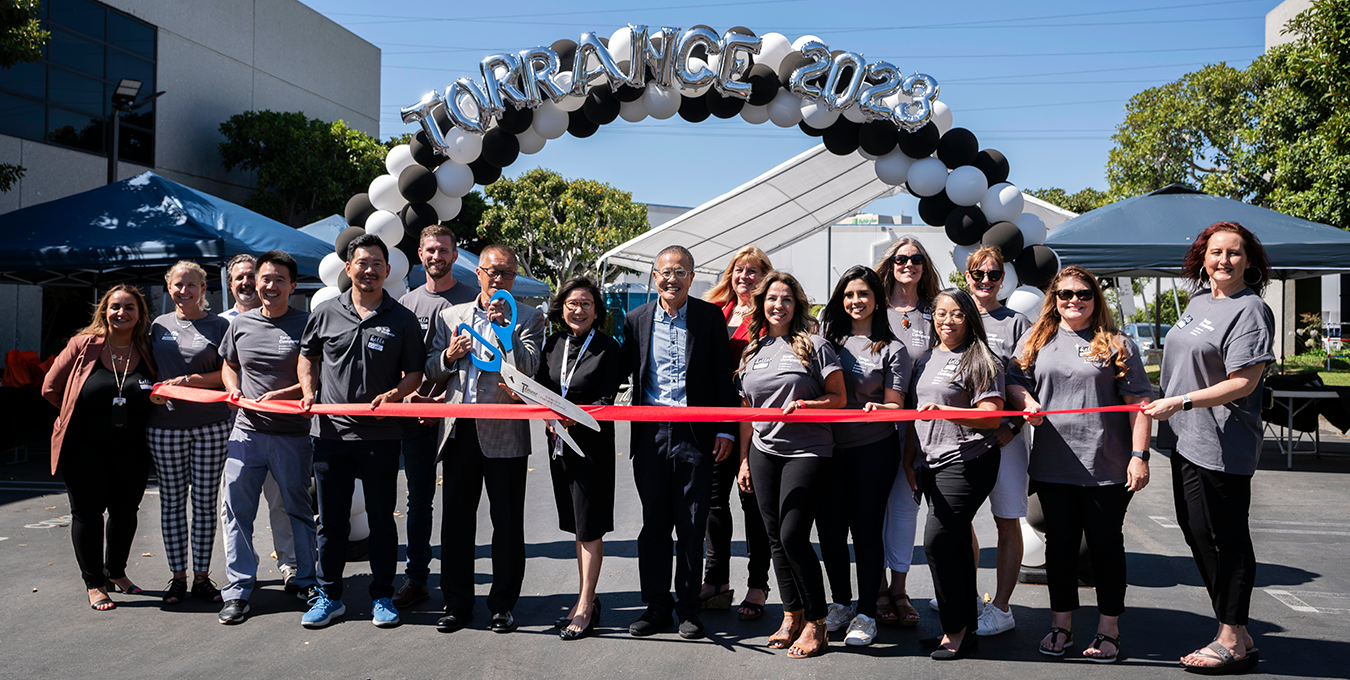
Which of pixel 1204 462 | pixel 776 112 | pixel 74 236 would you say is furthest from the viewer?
pixel 74 236

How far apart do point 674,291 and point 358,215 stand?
11.1 ft

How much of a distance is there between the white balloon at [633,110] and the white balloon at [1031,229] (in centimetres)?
278

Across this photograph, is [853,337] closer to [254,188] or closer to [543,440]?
[543,440]

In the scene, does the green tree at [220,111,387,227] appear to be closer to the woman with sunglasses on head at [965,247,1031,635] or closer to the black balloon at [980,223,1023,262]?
the black balloon at [980,223,1023,262]

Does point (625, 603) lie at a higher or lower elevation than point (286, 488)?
lower

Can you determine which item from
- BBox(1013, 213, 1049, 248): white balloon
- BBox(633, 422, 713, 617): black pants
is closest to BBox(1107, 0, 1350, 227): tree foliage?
BBox(1013, 213, 1049, 248): white balloon

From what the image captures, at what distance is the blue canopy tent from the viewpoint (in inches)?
362

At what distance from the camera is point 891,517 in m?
4.27

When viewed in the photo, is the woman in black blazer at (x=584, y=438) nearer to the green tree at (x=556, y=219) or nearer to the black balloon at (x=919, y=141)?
the black balloon at (x=919, y=141)

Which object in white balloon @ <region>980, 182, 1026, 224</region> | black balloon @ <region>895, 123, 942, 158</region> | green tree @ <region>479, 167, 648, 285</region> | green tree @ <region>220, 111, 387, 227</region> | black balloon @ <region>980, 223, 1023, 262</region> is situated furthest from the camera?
green tree @ <region>479, 167, 648, 285</region>

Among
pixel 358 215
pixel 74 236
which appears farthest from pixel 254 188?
pixel 358 215

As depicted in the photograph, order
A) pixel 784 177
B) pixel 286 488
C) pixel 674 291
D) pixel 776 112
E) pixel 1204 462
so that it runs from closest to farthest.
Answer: pixel 1204 462 < pixel 674 291 < pixel 286 488 < pixel 776 112 < pixel 784 177

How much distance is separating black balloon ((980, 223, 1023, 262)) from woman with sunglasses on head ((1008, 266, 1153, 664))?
1.77 meters

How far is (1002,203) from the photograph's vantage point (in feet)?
19.0
